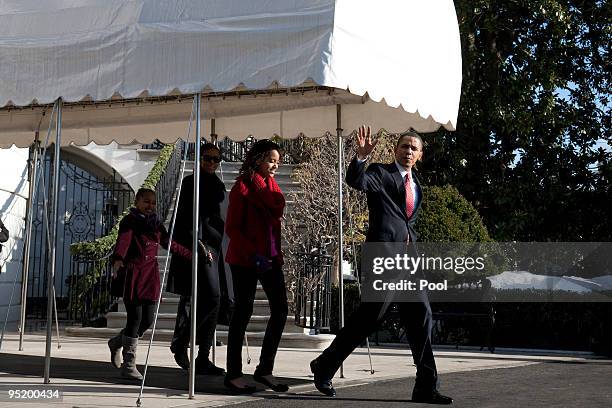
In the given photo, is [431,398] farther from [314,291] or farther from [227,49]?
[314,291]

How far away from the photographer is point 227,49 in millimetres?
7133

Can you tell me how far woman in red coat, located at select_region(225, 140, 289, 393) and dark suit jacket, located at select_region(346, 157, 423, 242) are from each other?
0.85 meters

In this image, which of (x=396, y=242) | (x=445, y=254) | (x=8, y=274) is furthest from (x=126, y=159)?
(x=396, y=242)

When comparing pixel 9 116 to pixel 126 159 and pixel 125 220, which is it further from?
pixel 126 159

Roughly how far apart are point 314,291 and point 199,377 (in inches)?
267

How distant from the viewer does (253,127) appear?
10.5 m

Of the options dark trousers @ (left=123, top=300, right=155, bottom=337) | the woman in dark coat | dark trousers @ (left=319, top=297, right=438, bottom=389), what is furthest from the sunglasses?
dark trousers @ (left=319, top=297, right=438, bottom=389)

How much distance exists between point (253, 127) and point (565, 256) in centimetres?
1202

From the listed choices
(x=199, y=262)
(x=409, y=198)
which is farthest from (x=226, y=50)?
(x=199, y=262)

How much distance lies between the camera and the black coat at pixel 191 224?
28.3 feet

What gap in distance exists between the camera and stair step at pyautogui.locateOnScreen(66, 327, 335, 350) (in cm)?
1318

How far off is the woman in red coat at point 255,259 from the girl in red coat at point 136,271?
1026 mm

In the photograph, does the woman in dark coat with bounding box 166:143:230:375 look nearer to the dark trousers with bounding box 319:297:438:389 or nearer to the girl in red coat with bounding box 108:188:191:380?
the girl in red coat with bounding box 108:188:191:380

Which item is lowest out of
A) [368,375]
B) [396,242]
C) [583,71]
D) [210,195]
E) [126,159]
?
[368,375]
